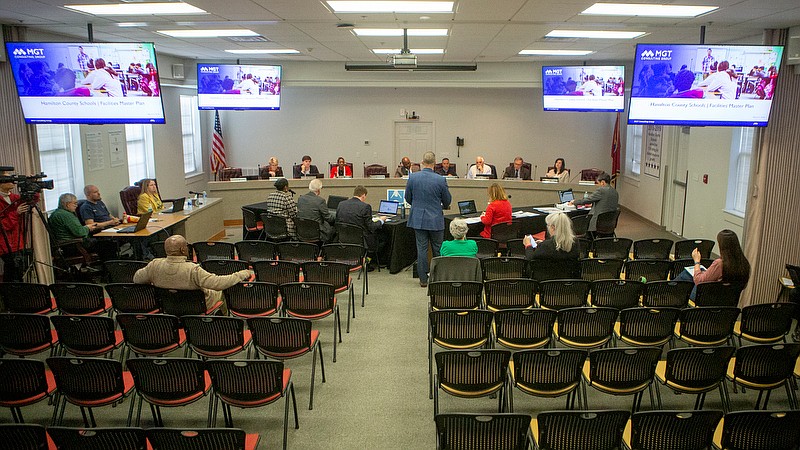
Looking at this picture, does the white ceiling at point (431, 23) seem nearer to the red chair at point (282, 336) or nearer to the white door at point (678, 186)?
the white door at point (678, 186)

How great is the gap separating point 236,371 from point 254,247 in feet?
12.0

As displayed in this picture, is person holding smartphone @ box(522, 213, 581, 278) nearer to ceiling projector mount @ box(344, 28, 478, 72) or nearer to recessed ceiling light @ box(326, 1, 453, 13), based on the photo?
recessed ceiling light @ box(326, 1, 453, 13)

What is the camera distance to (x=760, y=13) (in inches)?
261

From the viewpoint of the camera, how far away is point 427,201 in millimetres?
8391

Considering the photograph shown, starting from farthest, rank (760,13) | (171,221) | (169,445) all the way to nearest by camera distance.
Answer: (171,221), (760,13), (169,445)

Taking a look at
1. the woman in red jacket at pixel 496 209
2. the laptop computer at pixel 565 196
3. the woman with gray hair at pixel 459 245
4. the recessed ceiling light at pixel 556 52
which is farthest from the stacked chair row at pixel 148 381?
the recessed ceiling light at pixel 556 52

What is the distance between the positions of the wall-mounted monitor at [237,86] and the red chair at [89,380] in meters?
7.82

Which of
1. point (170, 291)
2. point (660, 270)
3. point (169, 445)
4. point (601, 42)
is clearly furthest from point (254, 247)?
point (601, 42)

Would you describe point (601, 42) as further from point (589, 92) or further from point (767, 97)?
point (767, 97)

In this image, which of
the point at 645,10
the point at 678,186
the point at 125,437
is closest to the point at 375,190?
the point at 678,186

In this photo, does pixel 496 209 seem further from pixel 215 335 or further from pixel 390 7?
pixel 215 335

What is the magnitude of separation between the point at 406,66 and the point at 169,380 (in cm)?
574

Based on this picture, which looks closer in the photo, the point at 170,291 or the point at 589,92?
the point at 170,291

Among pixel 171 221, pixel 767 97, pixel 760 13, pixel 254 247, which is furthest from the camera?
pixel 171 221
